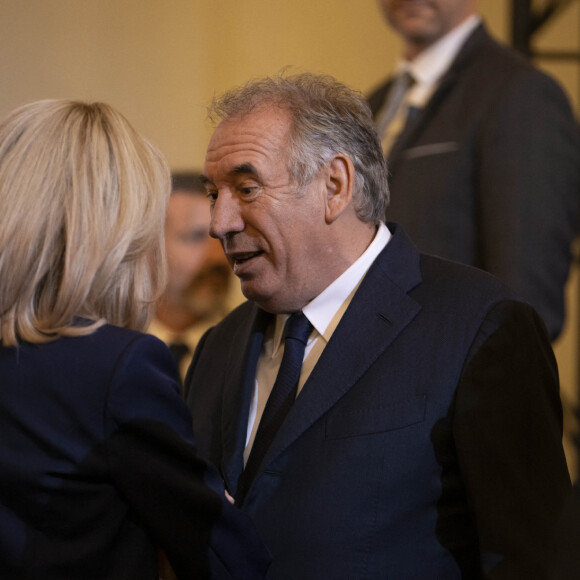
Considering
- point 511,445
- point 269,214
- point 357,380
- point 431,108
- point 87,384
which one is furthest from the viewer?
A: point 431,108

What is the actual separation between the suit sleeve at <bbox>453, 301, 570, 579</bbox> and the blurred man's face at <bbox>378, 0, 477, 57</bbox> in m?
1.30

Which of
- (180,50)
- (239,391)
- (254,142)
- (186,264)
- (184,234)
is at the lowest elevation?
(186,264)

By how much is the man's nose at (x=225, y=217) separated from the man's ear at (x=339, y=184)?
171 mm

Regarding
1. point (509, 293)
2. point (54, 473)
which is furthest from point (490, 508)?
point (54, 473)

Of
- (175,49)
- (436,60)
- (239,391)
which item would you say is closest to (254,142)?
(239,391)

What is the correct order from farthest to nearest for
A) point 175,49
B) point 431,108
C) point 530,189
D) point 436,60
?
point 175,49 < point 436,60 < point 431,108 < point 530,189

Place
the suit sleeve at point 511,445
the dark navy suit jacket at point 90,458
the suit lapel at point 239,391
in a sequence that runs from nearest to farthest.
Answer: the dark navy suit jacket at point 90,458 → the suit sleeve at point 511,445 → the suit lapel at point 239,391

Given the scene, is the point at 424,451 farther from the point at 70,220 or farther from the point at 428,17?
the point at 428,17

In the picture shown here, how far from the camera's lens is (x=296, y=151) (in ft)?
6.12

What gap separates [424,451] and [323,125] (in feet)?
2.14

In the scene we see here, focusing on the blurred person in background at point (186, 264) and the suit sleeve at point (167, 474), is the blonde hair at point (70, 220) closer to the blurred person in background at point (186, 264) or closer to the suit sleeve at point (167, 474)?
the suit sleeve at point (167, 474)

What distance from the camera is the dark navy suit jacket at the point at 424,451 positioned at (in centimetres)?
157

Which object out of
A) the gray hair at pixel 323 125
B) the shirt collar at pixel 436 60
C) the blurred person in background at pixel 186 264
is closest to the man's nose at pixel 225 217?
the gray hair at pixel 323 125

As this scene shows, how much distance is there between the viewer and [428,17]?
274 centimetres
